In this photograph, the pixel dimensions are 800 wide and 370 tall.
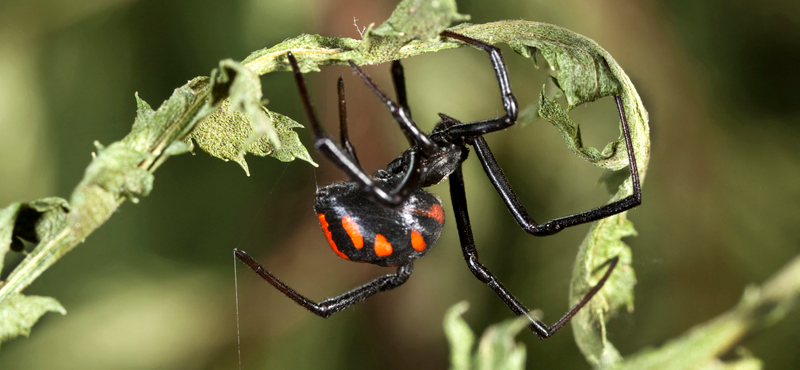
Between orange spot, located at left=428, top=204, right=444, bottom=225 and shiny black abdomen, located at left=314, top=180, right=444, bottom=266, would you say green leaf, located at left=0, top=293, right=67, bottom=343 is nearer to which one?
shiny black abdomen, located at left=314, top=180, right=444, bottom=266

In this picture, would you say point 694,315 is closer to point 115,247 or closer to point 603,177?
point 603,177

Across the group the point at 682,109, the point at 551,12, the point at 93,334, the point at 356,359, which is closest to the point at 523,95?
the point at 551,12

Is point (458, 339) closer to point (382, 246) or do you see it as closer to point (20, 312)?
point (20, 312)

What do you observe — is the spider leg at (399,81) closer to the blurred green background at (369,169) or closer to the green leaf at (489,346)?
the blurred green background at (369,169)

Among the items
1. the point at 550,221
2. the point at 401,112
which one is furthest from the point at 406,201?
A: the point at 550,221

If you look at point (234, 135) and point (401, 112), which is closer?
point (234, 135)

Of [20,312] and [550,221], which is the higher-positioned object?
[20,312]

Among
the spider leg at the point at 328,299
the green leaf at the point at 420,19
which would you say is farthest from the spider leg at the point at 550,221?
the green leaf at the point at 420,19
